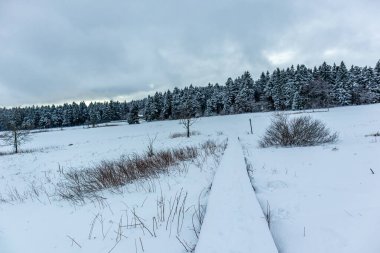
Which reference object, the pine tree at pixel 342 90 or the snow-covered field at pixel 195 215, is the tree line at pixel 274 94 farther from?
the snow-covered field at pixel 195 215

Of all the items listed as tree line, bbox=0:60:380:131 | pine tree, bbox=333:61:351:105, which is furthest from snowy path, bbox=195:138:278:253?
pine tree, bbox=333:61:351:105

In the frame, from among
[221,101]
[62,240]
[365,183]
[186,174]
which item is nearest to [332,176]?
[365,183]

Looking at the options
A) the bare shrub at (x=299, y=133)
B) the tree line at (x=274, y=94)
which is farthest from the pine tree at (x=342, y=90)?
the bare shrub at (x=299, y=133)

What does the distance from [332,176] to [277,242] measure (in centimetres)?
343

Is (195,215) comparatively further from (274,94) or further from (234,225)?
(274,94)

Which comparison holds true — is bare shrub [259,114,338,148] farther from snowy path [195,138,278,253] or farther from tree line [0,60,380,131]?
tree line [0,60,380,131]

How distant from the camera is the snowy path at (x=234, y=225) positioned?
2.64 metres

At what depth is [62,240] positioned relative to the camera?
3.99m

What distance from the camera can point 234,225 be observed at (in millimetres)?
3107

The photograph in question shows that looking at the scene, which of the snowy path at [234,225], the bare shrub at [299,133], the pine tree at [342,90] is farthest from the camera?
the pine tree at [342,90]

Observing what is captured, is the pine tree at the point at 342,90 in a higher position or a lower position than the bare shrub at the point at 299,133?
higher

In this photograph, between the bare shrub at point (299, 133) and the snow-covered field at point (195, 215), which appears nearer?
the snow-covered field at point (195, 215)

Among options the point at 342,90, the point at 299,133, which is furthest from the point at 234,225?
the point at 342,90

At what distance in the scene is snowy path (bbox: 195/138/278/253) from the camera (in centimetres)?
264
